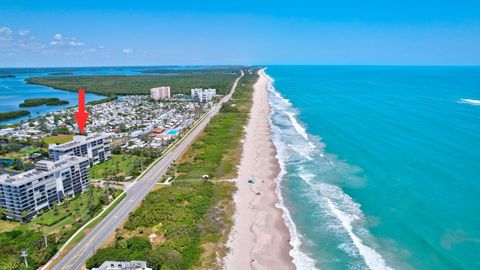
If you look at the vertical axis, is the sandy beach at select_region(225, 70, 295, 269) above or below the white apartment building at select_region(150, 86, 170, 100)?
below

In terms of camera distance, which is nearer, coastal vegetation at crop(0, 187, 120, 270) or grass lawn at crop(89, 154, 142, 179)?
coastal vegetation at crop(0, 187, 120, 270)

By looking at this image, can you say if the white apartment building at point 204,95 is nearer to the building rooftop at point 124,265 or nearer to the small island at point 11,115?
the small island at point 11,115

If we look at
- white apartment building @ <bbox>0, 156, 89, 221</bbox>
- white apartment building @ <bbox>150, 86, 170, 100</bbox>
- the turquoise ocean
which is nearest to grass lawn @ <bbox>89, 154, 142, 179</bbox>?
white apartment building @ <bbox>0, 156, 89, 221</bbox>

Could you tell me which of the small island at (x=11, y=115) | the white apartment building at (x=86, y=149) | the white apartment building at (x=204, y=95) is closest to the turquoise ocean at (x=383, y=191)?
the white apartment building at (x=86, y=149)

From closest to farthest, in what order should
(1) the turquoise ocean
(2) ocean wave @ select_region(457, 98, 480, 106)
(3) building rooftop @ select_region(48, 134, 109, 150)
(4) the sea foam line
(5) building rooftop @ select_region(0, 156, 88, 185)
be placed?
(4) the sea foam line, (1) the turquoise ocean, (5) building rooftop @ select_region(0, 156, 88, 185), (3) building rooftop @ select_region(48, 134, 109, 150), (2) ocean wave @ select_region(457, 98, 480, 106)

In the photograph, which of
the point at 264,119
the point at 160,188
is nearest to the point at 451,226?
the point at 160,188

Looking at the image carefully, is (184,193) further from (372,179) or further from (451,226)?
(451,226)

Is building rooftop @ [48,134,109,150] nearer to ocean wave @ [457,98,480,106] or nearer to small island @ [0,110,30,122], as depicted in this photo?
small island @ [0,110,30,122]
